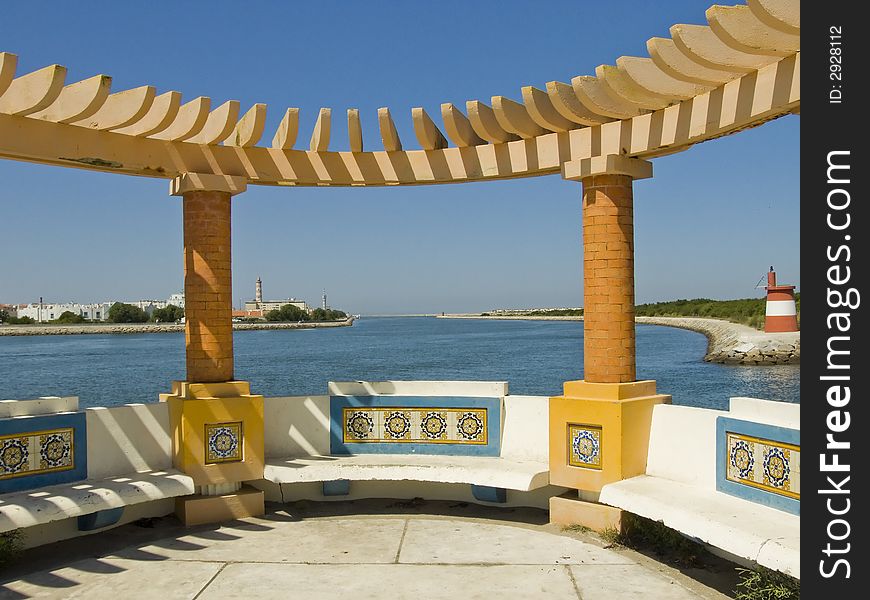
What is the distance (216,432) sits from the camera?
6785 mm

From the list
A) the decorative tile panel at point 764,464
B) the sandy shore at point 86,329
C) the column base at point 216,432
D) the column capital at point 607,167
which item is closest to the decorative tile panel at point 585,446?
the decorative tile panel at point 764,464

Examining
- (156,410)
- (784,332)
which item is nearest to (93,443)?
(156,410)

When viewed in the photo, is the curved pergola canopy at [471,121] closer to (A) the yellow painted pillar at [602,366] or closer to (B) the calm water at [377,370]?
(A) the yellow painted pillar at [602,366]

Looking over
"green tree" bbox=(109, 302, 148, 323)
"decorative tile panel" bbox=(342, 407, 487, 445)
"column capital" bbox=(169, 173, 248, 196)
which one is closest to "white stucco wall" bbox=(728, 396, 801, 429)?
"decorative tile panel" bbox=(342, 407, 487, 445)

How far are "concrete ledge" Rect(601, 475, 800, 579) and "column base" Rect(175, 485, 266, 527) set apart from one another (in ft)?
10.1

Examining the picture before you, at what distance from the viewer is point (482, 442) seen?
7.19 meters

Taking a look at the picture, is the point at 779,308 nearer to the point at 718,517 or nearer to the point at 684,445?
the point at 684,445

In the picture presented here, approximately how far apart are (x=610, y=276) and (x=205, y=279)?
11.8ft

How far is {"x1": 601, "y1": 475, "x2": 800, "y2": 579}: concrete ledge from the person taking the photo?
4.45 m

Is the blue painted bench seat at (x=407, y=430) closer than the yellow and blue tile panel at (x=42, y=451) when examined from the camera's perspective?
No

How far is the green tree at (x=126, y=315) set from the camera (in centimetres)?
11700

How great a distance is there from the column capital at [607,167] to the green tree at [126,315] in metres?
119

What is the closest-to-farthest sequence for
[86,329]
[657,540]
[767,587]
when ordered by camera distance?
1. [767,587]
2. [657,540]
3. [86,329]
